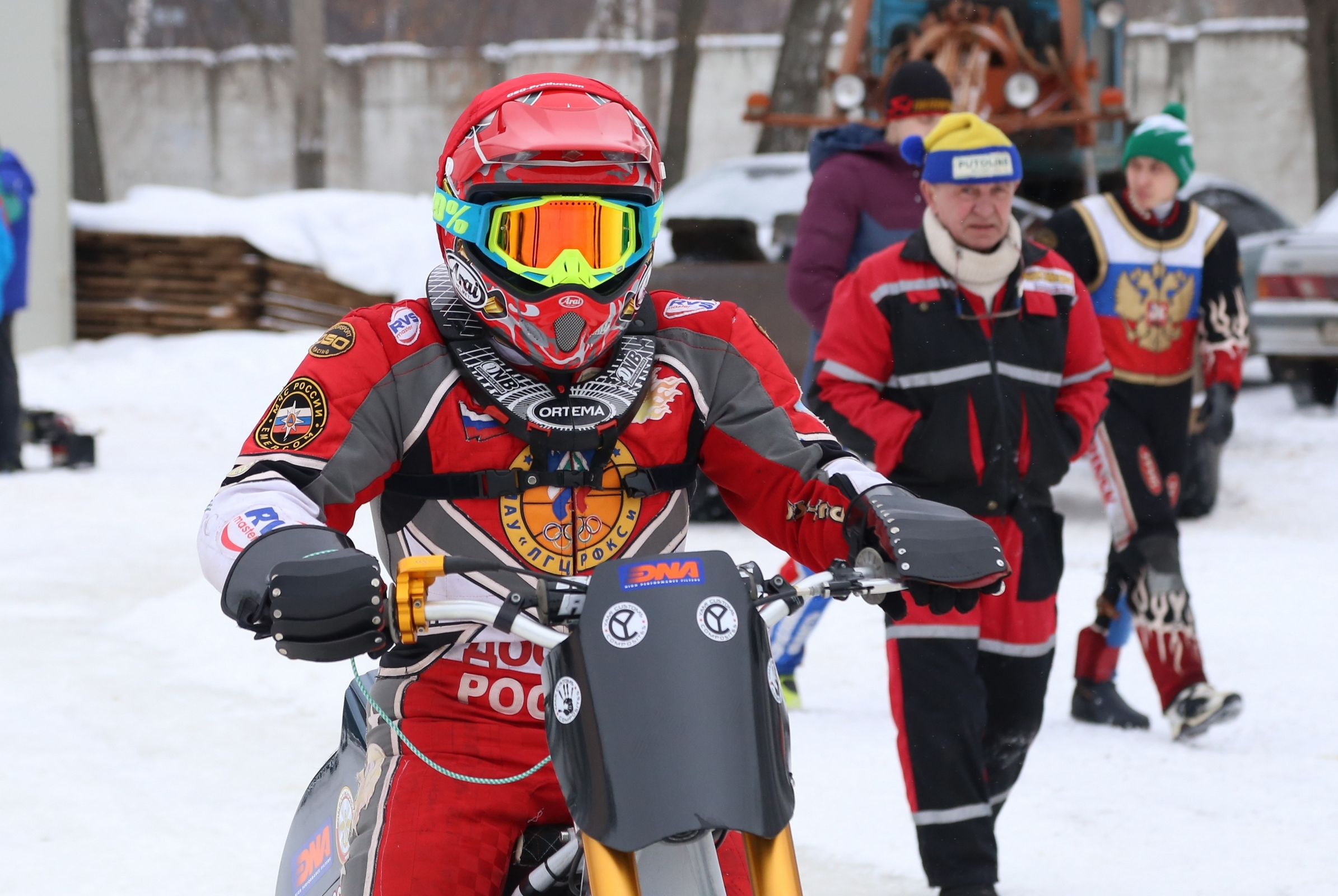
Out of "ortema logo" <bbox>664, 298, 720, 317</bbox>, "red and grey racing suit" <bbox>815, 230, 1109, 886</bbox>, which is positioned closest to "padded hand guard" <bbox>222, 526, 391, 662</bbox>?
"ortema logo" <bbox>664, 298, 720, 317</bbox>

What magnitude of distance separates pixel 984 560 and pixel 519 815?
2.42 feet

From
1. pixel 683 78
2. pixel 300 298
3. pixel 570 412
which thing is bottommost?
pixel 300 298

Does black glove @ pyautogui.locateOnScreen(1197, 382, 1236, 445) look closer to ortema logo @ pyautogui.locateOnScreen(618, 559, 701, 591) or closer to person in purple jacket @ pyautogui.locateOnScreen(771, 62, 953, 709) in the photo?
person in purple jacket @ pyautogui.locateOnScreen(771, 62, 953, 709)

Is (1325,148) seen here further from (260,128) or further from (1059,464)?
(260,128)

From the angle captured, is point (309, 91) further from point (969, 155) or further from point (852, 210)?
point (969, 155)

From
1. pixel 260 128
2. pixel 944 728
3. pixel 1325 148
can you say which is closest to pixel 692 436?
pixel 944 728

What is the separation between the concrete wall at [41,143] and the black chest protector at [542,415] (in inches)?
591

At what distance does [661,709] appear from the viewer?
5.87 feet

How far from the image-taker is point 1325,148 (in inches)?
675

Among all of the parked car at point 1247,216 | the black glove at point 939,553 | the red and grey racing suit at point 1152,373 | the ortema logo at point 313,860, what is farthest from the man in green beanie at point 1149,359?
the parked car at point 1247,216

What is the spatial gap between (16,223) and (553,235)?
10.2 metres

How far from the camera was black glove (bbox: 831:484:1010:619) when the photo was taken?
2.12m

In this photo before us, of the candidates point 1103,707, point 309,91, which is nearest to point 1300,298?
point 1103,707

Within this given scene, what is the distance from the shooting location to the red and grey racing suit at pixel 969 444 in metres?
3.83
